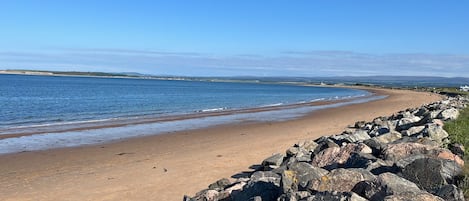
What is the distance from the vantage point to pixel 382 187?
5047mm

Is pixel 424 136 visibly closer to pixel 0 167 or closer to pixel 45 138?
pixel 0 167

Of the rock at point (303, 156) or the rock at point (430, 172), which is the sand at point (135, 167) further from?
the rock at point (430, 172)

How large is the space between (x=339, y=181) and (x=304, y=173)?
72cm

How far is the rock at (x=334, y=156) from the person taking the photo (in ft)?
25.1

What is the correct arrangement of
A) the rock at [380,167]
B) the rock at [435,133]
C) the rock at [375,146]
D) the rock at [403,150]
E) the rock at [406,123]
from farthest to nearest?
the rock at [406,123]
the rock at [435,133]
the rock at [375,146]
the rock at [403,150]
the rock at [380,167]

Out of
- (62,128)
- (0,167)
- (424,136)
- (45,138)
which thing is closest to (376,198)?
(424,136)

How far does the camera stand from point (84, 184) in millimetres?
9211

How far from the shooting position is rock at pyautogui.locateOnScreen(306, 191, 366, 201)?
4.66 metres

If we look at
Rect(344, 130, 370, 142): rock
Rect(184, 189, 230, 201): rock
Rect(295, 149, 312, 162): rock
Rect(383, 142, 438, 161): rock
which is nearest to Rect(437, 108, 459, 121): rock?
Rect(344, 130, 370, 142): rock

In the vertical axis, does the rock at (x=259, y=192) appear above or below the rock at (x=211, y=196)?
above

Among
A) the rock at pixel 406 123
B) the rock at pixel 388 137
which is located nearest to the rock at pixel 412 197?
the rock at pixel 388 137

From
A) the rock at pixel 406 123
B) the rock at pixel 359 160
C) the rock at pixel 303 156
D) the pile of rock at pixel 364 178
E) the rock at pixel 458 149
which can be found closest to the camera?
the pile of rock at pixel 364 178

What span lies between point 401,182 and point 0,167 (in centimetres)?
956

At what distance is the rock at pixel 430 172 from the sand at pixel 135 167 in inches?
154
